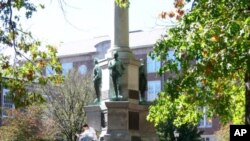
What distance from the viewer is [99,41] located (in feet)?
266

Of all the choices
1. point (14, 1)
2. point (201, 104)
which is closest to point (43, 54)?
point (14, 1)

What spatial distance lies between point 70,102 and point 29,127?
5403 millimetres

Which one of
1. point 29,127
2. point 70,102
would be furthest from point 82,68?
point 70,102

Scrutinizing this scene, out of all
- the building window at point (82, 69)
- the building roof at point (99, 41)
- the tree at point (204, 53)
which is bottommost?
the tree at point (204, 53)

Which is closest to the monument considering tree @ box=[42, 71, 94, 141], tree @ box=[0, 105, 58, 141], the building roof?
tree @ box=[42, 71, 94, 141]

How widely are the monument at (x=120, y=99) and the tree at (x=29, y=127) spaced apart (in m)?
28.2

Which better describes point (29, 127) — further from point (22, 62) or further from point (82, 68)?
point (22, 62)

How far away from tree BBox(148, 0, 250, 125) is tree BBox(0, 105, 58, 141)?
34.7 m

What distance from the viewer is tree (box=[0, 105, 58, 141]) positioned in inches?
2035

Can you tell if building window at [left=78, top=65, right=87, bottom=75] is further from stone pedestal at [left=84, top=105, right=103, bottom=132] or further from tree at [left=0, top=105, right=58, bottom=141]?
stone pedestal at [left=84, top=105, right=103, bottom=132]

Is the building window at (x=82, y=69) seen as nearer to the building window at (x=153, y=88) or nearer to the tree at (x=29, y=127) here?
the building window at (x=153, y=88)

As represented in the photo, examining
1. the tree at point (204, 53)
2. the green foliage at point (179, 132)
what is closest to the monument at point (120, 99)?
the tree at point (204, 53)

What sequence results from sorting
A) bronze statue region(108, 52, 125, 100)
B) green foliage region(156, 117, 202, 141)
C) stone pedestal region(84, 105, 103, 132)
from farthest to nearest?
green foliage region(156, 117, 202, 141), stone pedestal region(84, 105, 103, 132), bronze statue region(108, 52, 125, 100)

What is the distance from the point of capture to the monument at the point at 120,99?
2241 centimetres
